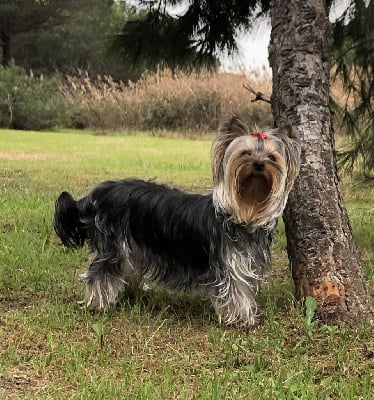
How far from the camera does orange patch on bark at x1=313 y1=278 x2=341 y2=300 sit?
3.71 meters

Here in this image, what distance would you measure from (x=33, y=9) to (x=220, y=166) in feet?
105

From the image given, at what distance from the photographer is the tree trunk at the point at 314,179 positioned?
147 inches

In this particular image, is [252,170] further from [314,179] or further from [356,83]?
[356,83]

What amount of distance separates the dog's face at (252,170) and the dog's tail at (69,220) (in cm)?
104

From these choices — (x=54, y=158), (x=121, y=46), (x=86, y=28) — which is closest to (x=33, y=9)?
(x=86, y=28)

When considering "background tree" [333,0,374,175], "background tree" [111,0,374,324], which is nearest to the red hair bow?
"background tree" [111,0,374,324]

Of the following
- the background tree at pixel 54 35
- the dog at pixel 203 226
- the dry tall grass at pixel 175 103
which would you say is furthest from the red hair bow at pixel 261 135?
the background tree at pixel 54 35

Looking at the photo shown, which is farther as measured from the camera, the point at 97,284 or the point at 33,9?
the point at 33,9

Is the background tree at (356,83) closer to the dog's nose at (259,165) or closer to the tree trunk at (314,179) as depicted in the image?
the tree trunk at (314,179)

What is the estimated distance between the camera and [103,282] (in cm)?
407

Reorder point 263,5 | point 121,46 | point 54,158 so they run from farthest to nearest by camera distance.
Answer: point 54,158 < point 121,46 < point 263,5

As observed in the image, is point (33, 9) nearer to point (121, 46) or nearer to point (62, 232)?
point (121, 46)

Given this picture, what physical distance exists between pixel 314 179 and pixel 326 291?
2.24 feet

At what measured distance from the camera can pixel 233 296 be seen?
12.6 feet
